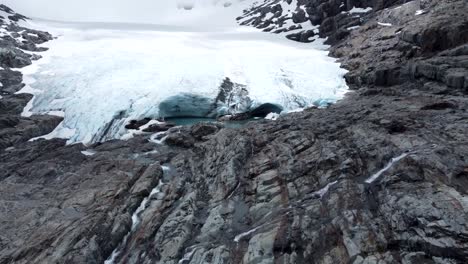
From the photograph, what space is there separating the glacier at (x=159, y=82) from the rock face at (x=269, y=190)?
598 centimetres

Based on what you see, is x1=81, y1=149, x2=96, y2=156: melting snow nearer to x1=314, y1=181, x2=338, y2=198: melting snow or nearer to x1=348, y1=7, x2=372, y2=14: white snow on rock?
x1=314, y1=181, x2=338, y2=198: melting snow

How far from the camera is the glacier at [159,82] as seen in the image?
105ft

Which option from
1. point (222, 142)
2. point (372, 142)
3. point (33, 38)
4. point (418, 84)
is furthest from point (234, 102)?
point (33, 38)

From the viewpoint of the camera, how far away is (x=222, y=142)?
880 inches

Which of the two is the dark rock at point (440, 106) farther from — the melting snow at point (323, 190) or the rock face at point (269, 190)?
the melting snow at point (323, 190)

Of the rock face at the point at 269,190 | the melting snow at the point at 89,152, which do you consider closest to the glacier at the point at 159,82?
the melting snow at the point at 89,152

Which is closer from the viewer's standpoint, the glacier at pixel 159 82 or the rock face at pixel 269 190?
the rock face at pixel 269 190

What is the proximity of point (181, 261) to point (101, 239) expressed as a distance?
355cm

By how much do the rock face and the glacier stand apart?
598cm

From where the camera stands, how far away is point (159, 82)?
35.9 meters

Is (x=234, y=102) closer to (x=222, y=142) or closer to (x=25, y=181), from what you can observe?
(x=222, y=142)

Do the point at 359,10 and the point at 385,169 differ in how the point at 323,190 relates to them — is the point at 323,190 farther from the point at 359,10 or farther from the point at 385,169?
the point at 359,10

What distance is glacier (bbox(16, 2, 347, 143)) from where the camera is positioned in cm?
3200

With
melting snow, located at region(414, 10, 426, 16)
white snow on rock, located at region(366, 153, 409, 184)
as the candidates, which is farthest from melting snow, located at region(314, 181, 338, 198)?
melting snow, located at region(414, 10, 426, 16)
